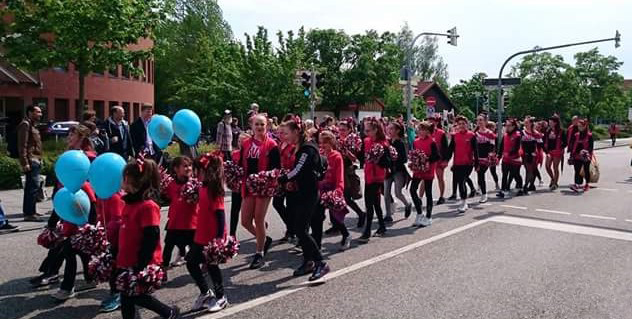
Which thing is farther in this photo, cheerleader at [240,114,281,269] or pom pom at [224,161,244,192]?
pom pom at [224,161,244,192]

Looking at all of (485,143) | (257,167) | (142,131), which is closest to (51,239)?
(257,167)

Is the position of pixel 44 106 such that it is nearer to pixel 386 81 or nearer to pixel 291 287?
pixel 386 81

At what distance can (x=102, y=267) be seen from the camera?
189 inches

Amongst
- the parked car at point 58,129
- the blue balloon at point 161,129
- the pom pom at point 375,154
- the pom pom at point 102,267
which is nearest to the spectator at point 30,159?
the blue balloon at point 161,129

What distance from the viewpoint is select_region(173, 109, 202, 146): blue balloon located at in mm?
6609

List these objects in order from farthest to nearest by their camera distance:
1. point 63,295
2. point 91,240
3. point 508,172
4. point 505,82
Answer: point 505,82, point 508,172, point 63,295, point 91,240

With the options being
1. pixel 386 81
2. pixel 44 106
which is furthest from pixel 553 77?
pixel 44 106

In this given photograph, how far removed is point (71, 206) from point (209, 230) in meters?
1.24

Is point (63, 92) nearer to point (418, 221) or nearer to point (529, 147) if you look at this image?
point (529, 147)

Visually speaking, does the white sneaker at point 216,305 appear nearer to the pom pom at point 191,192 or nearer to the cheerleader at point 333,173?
the pom pom at point 191,192

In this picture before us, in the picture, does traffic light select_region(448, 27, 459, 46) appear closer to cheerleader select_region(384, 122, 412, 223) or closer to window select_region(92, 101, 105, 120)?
cheerleader select_region(384, 122, 412, 223)

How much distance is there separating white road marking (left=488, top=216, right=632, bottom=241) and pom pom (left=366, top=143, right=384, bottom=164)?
9.49 feet

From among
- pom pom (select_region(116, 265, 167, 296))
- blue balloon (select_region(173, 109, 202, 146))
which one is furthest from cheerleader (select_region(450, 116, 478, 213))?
pom pom (select_region(116, 265, 167, 296))

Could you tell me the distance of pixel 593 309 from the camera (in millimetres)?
5691
